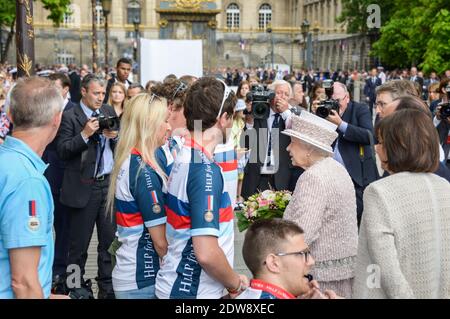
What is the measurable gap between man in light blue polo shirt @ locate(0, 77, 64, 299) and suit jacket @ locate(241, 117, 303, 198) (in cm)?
554

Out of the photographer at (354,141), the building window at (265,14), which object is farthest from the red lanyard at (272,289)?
the building window at (265,14)

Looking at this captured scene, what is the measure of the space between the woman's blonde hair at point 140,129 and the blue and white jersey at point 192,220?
0.90m

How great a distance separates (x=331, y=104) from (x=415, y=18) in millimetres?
31992

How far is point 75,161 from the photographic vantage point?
772 centimetres

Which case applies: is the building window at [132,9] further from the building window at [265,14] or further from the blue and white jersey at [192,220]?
the blue and white jersey at [192,220]

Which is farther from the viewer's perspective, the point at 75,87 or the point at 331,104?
the point at 75,87

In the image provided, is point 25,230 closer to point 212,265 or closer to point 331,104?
point 212,265

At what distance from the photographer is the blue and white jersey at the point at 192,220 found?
13.4 feet

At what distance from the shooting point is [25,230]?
3.47 metres

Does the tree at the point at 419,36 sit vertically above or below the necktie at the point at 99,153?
above

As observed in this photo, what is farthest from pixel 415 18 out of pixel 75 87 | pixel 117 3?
pixel 117 3

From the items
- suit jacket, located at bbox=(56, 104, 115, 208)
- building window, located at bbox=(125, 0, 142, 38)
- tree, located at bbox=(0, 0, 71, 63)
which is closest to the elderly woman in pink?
suit jacket, located at bbox=(56, 104, 115, 208)

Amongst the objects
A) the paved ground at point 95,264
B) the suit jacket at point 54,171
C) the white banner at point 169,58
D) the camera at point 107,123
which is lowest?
the paved ground at point 95,264
